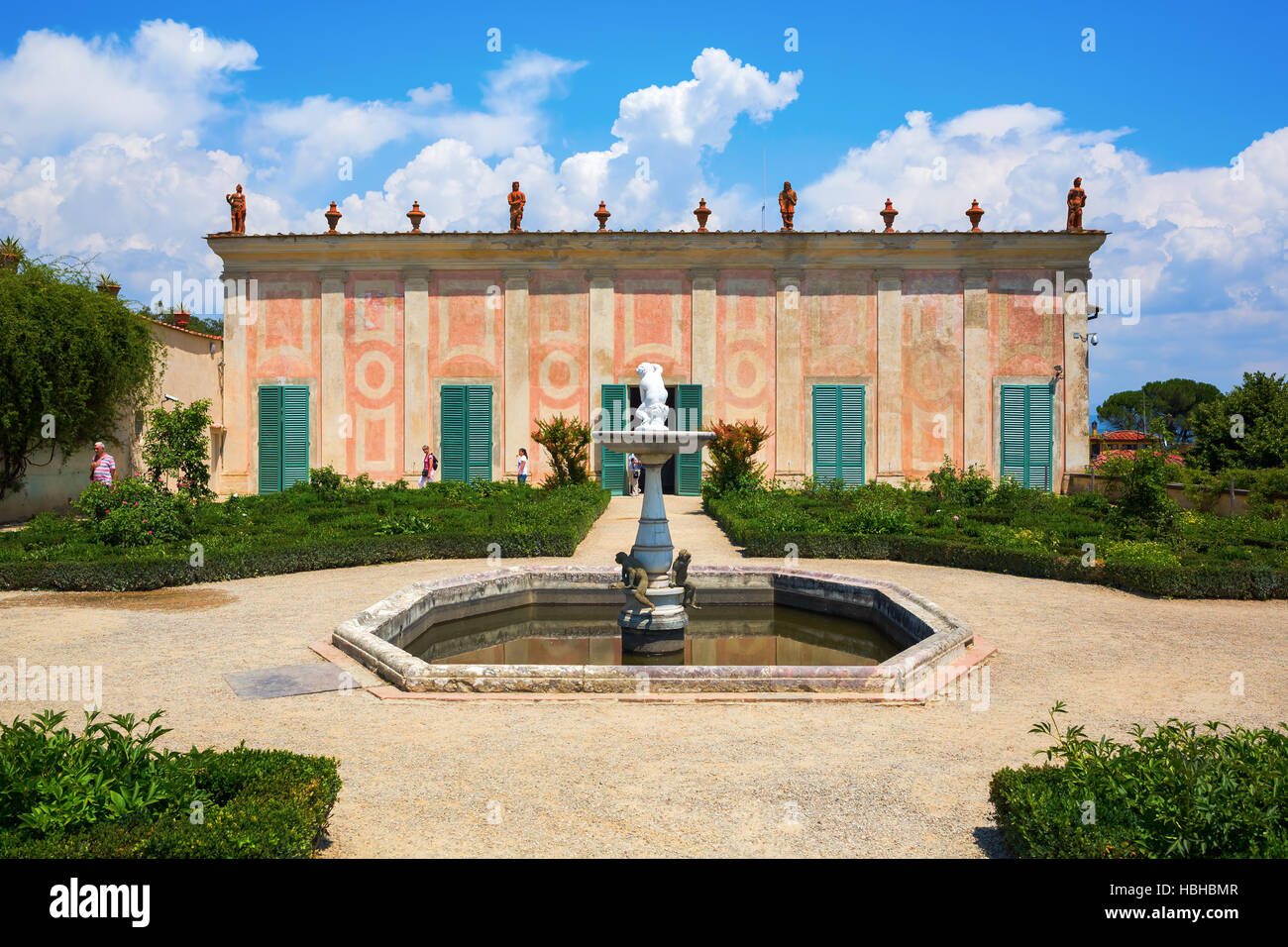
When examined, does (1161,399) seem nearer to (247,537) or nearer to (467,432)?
(467,432)

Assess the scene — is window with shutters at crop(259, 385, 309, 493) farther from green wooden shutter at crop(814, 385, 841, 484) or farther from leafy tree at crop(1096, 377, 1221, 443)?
leafy tree at crop(1096, 377, 1221, 443)

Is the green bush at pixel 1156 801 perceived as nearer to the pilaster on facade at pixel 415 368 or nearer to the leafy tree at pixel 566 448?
the leafy tree at pixel 566 448

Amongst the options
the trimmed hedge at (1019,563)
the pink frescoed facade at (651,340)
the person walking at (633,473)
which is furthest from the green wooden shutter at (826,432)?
the trimmed hedge at (1019,563)

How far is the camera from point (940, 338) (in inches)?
868

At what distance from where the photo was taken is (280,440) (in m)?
21.9

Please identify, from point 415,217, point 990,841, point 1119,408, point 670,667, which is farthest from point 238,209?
point 1119,408

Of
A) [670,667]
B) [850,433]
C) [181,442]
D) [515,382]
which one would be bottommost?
[670,667]

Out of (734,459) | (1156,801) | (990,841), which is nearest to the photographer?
(1156,801)

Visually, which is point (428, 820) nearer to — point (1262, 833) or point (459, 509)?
point (1262, 833)

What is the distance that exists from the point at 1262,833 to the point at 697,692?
364cm

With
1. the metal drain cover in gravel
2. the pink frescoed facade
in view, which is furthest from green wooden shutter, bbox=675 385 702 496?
the metal drain cover in gravel

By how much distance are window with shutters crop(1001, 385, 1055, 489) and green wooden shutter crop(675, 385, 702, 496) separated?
7430 millimetres

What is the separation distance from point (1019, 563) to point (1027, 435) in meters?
11.4
